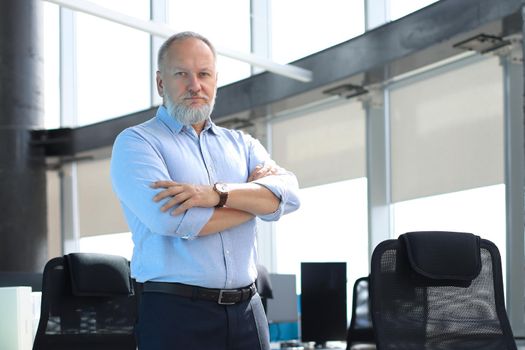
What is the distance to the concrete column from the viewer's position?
1009 cm

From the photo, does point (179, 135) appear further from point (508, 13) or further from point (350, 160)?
point (350, 160)

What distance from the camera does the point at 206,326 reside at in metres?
1.94

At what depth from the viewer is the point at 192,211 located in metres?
1.98

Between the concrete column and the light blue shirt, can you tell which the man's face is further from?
the concrete column

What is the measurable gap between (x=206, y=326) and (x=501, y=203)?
565 cm

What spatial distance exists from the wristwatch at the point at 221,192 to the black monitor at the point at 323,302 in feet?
15.2

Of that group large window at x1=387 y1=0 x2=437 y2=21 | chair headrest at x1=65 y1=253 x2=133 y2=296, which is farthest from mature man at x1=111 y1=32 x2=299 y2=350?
large window at x1=387 y1=0 x2=437 y2=21

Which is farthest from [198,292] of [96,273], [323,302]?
[323,302]

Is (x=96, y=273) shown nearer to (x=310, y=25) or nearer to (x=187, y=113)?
(x=187, y=113)

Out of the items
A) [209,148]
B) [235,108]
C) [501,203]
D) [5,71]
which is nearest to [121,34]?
[5,71]

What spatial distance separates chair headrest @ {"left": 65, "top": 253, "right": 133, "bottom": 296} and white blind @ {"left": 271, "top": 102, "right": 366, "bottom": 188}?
5.43 m

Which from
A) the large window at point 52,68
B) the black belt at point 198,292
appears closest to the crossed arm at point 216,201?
the black belt at point 198,292

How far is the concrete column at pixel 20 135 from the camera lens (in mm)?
10086

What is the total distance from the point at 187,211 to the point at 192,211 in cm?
1
